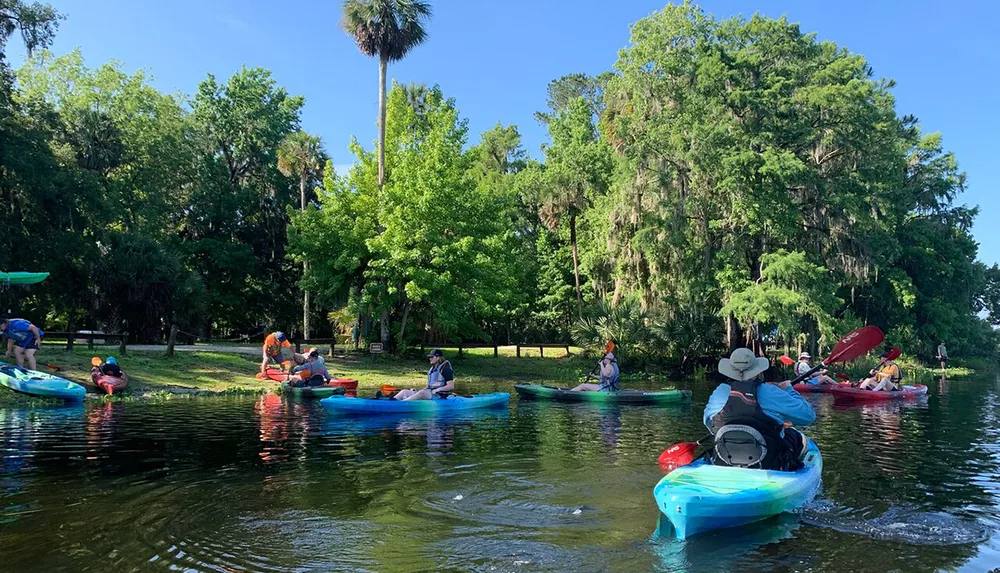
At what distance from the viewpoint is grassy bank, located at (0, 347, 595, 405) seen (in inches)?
853

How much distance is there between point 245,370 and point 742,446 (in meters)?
21.4

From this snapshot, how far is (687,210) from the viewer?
109 feet

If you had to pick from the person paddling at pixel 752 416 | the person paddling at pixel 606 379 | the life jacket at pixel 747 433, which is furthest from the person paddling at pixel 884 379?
the life jacket at pixel 747 433

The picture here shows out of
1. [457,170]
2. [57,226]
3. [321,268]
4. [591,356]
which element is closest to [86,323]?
[57,226]

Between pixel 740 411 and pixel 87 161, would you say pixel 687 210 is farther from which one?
pixel 87 161

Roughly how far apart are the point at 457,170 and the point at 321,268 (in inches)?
310

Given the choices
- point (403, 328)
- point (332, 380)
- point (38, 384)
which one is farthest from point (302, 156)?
point (38, 384)

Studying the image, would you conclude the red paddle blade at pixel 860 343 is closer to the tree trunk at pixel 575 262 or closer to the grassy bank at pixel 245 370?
the grassy bank at pixel 245 370

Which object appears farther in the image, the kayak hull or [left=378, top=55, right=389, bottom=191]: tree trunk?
[left=378, top=55, right=389, bottom=191]: tree trunk

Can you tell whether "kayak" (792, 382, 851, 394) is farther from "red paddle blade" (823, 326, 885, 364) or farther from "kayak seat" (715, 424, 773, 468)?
"kayak seat" (715, 424, 773, 468)

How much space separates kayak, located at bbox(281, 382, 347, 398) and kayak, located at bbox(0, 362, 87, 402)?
5.34 metres

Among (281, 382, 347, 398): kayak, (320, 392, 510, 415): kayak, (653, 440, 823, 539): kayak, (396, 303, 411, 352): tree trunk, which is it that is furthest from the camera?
(396, 303, 411, 352): tree trunk

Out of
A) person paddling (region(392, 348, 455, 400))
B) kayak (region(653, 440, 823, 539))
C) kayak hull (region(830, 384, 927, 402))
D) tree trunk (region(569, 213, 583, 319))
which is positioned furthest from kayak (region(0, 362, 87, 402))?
tree trunk (region(569, 213, 583, 319))

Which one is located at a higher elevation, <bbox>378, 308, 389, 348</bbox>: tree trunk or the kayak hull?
<bbox>378, 308, 389, 348</bbox>: tree trunk
